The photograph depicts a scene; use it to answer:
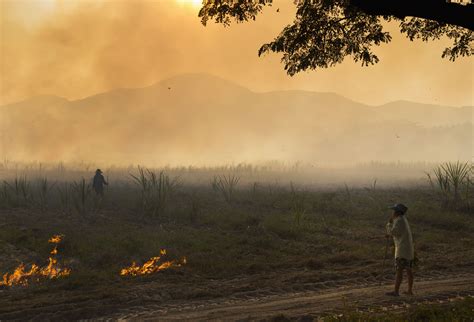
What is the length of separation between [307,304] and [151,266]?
6.20m

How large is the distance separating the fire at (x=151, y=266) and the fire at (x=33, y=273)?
1.84 meters

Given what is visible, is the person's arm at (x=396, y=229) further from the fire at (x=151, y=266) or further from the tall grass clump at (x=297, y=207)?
the tall grass clump at (x=297, y=207)

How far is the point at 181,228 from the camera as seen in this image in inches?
826

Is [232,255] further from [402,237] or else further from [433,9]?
[433,9]

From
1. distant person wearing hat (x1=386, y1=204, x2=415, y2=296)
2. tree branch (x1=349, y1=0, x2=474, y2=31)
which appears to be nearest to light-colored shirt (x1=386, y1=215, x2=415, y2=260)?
distant person wearing hat (x1=386, y1=204, x2=415, y2=296)

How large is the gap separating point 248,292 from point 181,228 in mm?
8510

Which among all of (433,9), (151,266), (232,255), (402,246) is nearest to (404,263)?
(402,246)

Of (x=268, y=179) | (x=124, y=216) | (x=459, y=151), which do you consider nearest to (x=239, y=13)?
(x=124, y=216)

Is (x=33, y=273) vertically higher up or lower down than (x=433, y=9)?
lower down

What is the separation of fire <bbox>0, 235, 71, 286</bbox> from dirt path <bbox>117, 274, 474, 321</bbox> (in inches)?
185

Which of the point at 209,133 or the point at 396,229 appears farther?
the point at 209,133

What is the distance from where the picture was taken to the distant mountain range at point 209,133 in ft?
345

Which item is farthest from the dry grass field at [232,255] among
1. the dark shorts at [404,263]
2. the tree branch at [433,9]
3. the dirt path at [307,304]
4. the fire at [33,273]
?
the tree branch at [433,9]

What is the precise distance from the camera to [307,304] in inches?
452
